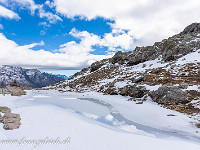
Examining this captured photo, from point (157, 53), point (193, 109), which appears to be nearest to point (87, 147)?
point (193, 109)

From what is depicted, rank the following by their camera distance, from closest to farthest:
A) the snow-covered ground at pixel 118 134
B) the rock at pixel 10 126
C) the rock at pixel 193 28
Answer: the snow-covered ground at pixel 118 134 → the rock at pixel 10 126 → the rock at pixel 193 28

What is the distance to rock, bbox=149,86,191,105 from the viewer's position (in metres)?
14.1

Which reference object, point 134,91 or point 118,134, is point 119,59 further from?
point 118,134

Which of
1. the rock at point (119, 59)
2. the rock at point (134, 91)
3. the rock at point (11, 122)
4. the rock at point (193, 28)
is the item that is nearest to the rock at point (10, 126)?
the rock at point (11, 122)

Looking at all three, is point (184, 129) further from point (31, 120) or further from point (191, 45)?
point (191, 45)

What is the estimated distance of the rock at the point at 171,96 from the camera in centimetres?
1413

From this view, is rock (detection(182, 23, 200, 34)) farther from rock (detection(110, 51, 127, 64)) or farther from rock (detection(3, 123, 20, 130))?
rock (detection(3, 123, 20, 130))

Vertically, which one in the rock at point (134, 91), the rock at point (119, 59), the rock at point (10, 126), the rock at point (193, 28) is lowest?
the rock at point (10, 126)

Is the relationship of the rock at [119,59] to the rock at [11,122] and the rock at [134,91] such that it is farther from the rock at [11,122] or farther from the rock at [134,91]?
Result: the rock at [11,122]

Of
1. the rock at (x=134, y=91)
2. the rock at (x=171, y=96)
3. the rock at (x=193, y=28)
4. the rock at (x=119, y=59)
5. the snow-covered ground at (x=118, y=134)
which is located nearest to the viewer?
the snow-covered ground at (x=118, y=134)

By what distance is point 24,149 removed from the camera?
250 inches

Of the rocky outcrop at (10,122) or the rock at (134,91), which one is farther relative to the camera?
the rock at (134,91)

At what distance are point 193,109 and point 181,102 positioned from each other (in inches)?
86.3

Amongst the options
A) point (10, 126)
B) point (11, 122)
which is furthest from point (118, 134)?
point (11, 122)
